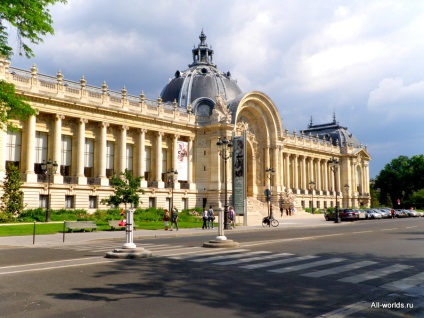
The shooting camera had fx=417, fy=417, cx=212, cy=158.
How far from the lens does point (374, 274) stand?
12172 mm

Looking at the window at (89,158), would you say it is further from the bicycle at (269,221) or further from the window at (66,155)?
the bicycle at (269,221)

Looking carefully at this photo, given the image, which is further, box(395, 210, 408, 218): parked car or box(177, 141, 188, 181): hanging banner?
box(395, 210, 408, 218): parked car

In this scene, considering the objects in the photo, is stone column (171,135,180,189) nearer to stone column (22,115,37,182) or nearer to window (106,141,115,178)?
window (106,141,115,178)

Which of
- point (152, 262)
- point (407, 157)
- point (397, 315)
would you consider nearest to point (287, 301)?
point (397, 315)

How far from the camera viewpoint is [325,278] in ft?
37.9

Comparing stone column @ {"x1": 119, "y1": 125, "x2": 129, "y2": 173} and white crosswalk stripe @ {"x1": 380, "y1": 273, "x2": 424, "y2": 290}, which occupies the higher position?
stone column @ {"x1": 119, "y1": 125, "x2": 129, "y2": 173}

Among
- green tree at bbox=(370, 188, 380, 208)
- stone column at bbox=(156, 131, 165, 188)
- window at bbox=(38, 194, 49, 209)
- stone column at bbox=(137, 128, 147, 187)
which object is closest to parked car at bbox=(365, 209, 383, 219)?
stone column at bbox=(156, 131, 165, 188)

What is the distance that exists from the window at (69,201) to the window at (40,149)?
4218 millimetres

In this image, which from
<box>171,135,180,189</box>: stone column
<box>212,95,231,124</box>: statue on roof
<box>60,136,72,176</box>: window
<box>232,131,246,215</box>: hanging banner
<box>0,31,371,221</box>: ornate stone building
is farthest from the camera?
<box>212,95,231,124</box>: statue on roof

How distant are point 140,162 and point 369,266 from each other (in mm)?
46695

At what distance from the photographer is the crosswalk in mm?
11414

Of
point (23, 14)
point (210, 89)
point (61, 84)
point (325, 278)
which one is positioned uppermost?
point (210, 89)

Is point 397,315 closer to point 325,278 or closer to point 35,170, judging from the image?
point 325,278

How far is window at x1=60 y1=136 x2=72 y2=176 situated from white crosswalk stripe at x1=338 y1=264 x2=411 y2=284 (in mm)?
44163
